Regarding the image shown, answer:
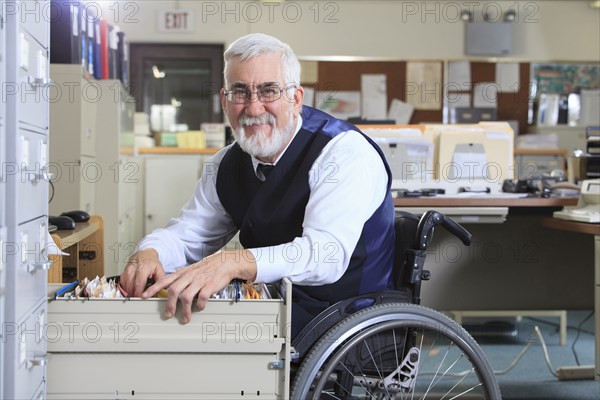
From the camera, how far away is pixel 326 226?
56.9 inches

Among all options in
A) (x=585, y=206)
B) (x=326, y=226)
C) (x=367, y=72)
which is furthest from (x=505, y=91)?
(x=326, y=226)

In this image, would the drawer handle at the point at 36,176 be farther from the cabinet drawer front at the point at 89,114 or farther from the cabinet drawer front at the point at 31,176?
the cabinet drawer front at the point at 89,114

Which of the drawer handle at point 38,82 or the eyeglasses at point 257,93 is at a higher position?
the eyeglasses at point 257,93

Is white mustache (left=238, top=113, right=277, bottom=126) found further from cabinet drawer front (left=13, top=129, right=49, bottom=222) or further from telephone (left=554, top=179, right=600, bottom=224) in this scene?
telephone (left=554, top=179, right=600, bottom=224)

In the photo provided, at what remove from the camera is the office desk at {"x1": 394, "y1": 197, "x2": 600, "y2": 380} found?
2.96 metres

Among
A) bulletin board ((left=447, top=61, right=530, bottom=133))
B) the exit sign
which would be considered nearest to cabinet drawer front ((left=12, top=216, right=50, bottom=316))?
the exit sign

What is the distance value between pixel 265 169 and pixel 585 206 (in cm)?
151

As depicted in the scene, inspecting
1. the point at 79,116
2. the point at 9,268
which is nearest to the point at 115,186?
the point at 79,116

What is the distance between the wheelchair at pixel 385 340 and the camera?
1.34 m

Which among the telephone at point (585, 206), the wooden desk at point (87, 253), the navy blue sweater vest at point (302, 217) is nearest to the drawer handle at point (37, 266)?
the navy blue sweater vest at point (302, 217)

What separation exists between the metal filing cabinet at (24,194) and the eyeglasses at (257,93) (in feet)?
1.63

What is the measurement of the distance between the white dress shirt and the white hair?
0.43ft

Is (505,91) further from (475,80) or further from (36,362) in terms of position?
(36,362)

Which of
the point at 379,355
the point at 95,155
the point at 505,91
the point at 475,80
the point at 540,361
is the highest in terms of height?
the point at 475,80
